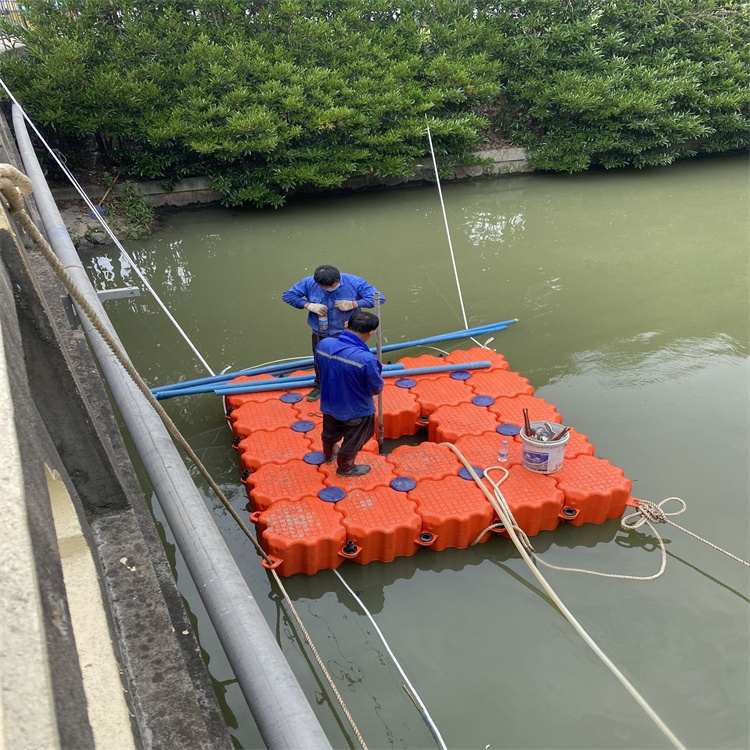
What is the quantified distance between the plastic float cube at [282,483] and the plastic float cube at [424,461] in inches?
19.3

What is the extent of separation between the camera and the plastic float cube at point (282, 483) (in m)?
3.85

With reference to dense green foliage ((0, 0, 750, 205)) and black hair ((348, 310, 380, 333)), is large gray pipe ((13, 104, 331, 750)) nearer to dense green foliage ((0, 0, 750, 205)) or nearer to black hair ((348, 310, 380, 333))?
black hair ((348, 310, 380, 333))

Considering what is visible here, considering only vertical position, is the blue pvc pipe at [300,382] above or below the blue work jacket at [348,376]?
below

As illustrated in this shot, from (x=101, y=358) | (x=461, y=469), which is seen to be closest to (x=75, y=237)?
(x=101, y=358)

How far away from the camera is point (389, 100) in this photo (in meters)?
10.3

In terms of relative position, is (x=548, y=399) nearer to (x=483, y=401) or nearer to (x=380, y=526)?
(x=483, y=401)

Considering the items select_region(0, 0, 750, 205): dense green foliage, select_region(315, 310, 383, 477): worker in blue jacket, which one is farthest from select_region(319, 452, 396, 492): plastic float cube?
select_region(0, 0, 750, 205): dense green foliage

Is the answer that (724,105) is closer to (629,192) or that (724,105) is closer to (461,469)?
(629,192)

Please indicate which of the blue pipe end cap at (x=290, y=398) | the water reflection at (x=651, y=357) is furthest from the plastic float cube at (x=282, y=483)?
the water reflection at (x=651, y=357)

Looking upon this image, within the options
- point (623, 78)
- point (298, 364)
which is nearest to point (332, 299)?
point (298, 364)

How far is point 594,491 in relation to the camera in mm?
3854

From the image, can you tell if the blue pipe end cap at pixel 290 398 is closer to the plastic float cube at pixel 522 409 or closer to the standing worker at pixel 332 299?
the standing worker at pixel 332 299

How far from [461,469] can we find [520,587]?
0.81 meters

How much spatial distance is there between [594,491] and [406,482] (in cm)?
107
